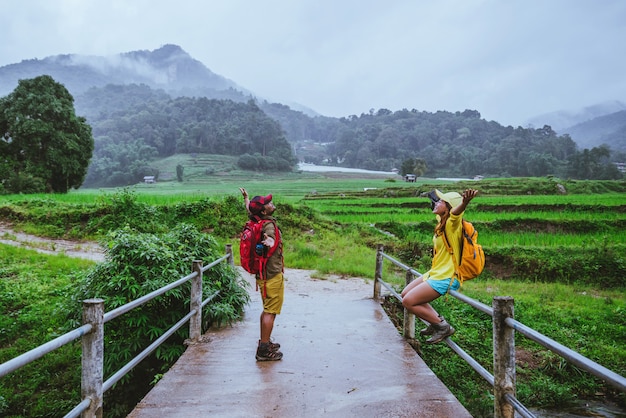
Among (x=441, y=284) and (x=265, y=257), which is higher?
(x=265, y=257)

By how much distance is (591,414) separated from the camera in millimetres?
5273

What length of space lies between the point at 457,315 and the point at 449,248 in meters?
4.85

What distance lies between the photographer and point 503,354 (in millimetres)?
Result: 2709

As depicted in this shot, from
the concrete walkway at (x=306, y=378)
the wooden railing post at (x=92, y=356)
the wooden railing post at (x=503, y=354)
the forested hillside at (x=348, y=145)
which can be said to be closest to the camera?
the wooden railing post at (x=92, y=356)

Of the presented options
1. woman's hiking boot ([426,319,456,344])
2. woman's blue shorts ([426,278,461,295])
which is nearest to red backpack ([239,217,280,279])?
woman's blue shorts ([426,278,461,295])

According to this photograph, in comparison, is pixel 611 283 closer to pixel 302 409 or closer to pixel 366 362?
pixel 366 362

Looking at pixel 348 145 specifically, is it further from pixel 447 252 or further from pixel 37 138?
pixel 447 252

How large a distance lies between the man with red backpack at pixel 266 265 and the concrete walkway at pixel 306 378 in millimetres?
187

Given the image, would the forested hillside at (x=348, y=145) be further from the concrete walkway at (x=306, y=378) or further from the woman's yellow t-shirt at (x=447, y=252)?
the woman's yellow t-shirt at (x=447, y=252)

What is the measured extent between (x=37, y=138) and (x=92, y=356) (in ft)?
96.9

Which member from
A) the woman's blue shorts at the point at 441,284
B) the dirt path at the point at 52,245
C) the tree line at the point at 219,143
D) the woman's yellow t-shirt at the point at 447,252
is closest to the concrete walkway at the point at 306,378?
the woman's blue shorts at the point at 441,284

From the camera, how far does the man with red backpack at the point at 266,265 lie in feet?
13.6

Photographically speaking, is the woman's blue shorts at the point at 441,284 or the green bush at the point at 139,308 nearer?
the woman's blue shorts at the point at 441,284

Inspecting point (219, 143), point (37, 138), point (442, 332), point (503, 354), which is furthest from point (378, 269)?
point (219, 143)
